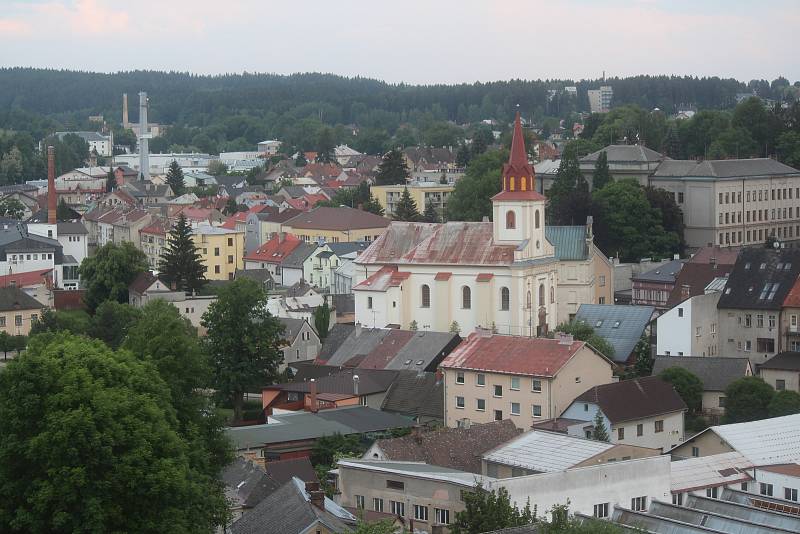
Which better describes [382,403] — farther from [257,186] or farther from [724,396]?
[257,186]

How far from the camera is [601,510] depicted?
1324 inches

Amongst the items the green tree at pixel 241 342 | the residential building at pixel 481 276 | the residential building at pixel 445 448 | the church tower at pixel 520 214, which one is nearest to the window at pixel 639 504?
the residential building at pixel 445 448

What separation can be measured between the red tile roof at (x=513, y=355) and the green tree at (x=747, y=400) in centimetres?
Result: 488

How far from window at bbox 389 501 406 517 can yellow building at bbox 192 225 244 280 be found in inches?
2257

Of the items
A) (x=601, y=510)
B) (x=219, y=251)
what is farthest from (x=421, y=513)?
(x=219, y=251)

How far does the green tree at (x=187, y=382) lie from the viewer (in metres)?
34.8

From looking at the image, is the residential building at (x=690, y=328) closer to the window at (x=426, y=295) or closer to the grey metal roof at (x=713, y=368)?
the grey metal roof at (x=713, y=368)

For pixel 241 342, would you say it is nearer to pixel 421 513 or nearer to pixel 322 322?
pixel 322 322

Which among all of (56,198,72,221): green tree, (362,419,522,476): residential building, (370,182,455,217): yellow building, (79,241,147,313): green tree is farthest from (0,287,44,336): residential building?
(370,182,455,217): yellow building

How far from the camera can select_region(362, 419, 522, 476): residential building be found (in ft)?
124

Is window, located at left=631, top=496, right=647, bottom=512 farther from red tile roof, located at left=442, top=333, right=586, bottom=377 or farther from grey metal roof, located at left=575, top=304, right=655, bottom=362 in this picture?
grey metal roof, located at left=575, top=304, right=655, bottom=362

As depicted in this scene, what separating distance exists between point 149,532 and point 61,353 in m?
4.56

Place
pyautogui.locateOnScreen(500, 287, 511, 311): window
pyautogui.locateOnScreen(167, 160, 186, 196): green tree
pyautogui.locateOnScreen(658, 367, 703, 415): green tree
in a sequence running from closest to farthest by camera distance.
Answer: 1. pyautogui.locateOnScreen(658, 367, 703, 415): green tree
2. pyautogui.locateOnScreen(500, 287, 511, 311): window
3. pyautogui.locateOnScreen(167, 160, 186, 196): green tree

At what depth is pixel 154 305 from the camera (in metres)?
62.6
